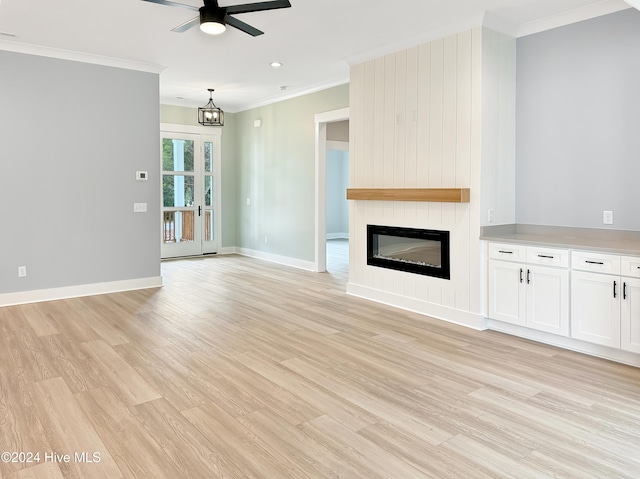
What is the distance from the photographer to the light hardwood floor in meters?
2.18

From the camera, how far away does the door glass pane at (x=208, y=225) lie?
9.13 m

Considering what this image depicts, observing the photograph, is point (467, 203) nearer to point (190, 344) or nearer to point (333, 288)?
point (333, 288)

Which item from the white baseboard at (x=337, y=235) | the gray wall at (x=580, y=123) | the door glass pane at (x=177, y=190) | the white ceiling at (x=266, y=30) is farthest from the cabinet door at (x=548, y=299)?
the white baseboard at (x=337, y=235)

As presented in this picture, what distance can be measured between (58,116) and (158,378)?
3788 millimetres

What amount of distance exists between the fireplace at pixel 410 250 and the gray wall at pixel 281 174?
7.57 ft

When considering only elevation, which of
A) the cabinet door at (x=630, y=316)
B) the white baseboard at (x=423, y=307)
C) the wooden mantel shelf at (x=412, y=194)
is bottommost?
the white baseboard at (x=423, y=307)

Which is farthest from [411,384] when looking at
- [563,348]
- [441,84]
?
[441,84]

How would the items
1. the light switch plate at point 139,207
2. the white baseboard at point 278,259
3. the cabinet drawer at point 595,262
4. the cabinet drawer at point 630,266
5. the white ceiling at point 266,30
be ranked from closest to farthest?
the cabinet drawer at point 630,266, the cabinet drawer at point 595,262, the white ceiling at point 266,30, the light switch plate at point 139,207, the white baseboard at point 278,259

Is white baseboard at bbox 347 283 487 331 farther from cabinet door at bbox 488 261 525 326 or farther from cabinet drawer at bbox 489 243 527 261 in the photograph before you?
cabinet drawer at bbox 489 243 527 261

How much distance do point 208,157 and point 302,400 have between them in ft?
23.3

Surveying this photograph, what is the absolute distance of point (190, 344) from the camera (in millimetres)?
3869

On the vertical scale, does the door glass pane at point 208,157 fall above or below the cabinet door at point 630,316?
above

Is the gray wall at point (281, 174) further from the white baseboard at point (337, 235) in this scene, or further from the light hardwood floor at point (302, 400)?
the white baseboard at point (337, 235)

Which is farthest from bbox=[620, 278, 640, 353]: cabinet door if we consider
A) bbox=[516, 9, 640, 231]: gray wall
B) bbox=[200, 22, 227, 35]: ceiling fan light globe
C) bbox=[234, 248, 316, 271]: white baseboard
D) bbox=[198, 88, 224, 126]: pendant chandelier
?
bbox=[198, 88, 224, 126]: pendant chandelier
